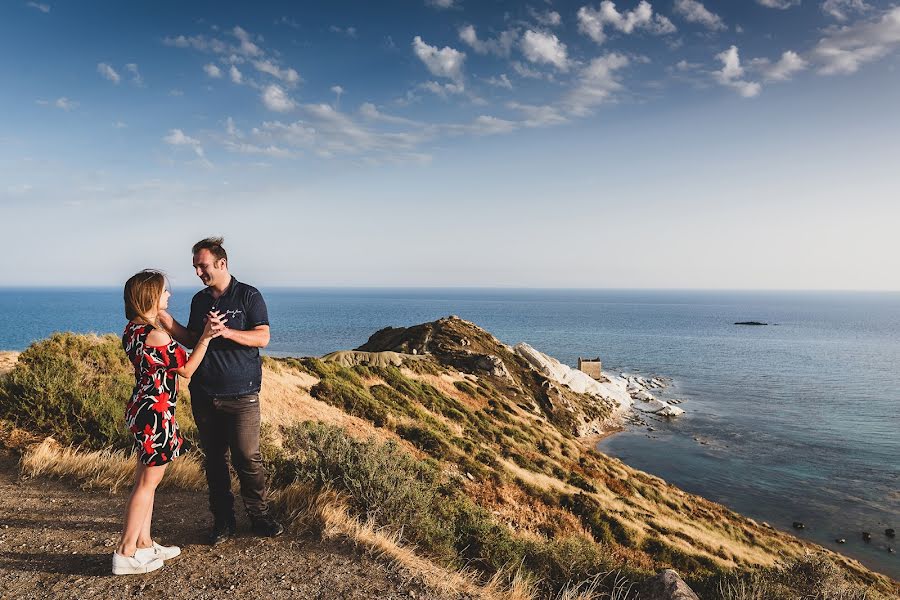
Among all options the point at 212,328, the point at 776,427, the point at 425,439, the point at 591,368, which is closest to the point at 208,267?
the point at 212,328

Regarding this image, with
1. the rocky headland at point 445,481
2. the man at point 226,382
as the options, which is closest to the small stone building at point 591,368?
the rocky headland at point 445,481

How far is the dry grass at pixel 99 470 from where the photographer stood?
22.7 ft

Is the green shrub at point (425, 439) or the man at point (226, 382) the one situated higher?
the man at point (226, 382)

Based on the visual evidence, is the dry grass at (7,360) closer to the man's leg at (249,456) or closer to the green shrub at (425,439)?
the green shrub at (425,439)

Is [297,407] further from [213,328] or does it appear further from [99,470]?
[213,328]

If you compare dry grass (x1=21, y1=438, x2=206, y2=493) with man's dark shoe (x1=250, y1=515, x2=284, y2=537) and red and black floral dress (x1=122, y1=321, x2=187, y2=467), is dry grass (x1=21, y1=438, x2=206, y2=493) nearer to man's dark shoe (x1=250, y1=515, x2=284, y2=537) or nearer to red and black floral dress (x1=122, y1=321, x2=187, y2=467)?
man's dark shoe (x1=250, y1=515, x2=284, y2=537)

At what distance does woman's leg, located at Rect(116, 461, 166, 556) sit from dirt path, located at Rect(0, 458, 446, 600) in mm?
319

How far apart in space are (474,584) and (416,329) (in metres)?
46.2

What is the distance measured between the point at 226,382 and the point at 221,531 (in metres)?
1.66

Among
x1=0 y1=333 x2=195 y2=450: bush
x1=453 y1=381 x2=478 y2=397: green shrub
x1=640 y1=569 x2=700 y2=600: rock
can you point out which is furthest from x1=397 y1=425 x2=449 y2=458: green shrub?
x1=640 y1=569 x2=700 y2=600: rock

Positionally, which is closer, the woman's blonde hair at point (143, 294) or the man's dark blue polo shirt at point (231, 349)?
the woman's blonde hair at point (143, 294)

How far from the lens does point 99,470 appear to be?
720cm

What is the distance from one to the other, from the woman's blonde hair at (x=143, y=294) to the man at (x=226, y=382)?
1.22 ft

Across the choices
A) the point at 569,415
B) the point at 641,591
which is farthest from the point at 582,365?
the point at 641,591
